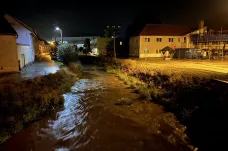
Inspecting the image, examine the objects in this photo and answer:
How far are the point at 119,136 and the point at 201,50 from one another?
38043 mm

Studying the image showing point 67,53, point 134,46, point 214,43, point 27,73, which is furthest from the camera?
point 134,46

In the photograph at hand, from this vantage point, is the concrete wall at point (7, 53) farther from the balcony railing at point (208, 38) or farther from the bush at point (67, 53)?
the balcony railing at point (208, 38)

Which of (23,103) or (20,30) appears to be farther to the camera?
(20,30)

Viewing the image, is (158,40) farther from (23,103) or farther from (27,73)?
(23,103)

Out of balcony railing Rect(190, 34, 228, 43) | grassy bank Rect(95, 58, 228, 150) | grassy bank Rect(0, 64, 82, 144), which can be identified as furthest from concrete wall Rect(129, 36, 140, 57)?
grassy bank Rect(0, 64, 82, 144)

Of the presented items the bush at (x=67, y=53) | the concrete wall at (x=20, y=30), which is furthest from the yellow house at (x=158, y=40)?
the concrete wall at (x=20, y=30)

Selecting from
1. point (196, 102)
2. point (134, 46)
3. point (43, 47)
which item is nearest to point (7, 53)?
point (196, 102)

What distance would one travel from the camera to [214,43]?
4206 centimetres

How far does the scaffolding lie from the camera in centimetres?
3934

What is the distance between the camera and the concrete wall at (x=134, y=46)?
4806cm

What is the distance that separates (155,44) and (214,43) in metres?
12.7

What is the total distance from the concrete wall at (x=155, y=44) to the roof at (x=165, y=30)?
3.16 feet

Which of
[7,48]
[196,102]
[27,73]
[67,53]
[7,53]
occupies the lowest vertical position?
[196,102]

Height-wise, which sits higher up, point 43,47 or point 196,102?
point 43,47
